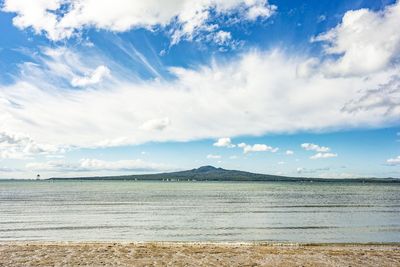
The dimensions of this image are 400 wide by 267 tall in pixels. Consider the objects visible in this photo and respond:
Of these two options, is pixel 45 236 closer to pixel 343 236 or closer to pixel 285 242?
pixel 285 242

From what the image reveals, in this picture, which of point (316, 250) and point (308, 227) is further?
point (308, 227)

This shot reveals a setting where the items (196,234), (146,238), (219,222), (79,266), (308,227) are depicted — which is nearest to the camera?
(79,266)

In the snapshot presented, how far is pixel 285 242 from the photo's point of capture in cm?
3538

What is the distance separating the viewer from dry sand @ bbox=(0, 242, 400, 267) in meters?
22.8

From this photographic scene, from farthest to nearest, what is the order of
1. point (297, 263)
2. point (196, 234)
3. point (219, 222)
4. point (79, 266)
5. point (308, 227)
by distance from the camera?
point (219, 222) < point (308, 227) < point (196, 234) < point (297, 263) < point (79, 266)

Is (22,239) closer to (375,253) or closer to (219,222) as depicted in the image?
(219,222)

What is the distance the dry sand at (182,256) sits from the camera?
22.8 metres

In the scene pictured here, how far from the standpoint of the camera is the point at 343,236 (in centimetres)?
3888

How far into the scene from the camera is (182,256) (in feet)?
82.4

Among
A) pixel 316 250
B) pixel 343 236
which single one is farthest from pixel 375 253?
pixel 343 236

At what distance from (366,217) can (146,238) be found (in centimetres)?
3407

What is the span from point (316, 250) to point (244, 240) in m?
9.29

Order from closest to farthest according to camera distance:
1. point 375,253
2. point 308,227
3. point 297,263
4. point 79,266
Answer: point 79,266 < point 297,263 < point 375,253 < point 308,227

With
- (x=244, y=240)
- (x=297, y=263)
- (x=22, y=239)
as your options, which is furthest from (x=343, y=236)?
(x=22, y=239)
